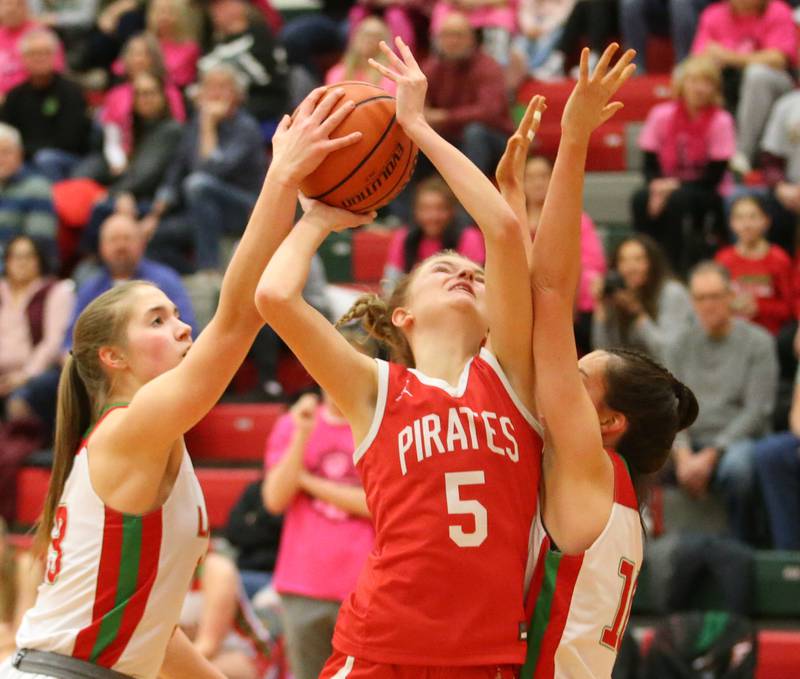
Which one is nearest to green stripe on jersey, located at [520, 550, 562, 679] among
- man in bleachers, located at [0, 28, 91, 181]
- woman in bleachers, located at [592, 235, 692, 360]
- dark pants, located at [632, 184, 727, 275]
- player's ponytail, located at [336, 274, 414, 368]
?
Result: player's ponytail, located at [336, 274, 414, 368]

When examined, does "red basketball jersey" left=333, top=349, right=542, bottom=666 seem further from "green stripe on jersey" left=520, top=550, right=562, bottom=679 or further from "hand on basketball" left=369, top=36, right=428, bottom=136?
"hand on basketball" left=369, top=36, right=428, bottom=136

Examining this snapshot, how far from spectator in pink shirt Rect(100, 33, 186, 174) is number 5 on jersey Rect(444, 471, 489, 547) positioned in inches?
260

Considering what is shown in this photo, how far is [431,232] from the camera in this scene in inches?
298

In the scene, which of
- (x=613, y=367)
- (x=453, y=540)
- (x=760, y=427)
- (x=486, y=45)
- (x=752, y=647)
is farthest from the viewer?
(x=486, y=45)

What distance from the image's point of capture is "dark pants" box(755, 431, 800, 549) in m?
6.41

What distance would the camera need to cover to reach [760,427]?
6.70 m

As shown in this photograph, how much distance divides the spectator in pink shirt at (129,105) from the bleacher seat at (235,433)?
2286mm

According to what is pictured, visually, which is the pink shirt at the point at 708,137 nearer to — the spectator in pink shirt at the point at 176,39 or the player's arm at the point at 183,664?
the spectator in pink shirt at the point at 176,39

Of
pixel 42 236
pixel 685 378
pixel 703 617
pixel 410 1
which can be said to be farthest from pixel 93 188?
pixel 703 617

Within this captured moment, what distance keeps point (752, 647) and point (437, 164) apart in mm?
3500

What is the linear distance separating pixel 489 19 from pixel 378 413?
7.10 meters

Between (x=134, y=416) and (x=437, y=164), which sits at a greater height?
(x=437, y=164)

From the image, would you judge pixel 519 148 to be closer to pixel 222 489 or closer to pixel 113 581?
pixel 113 581

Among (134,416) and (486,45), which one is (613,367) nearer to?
(134,416)
